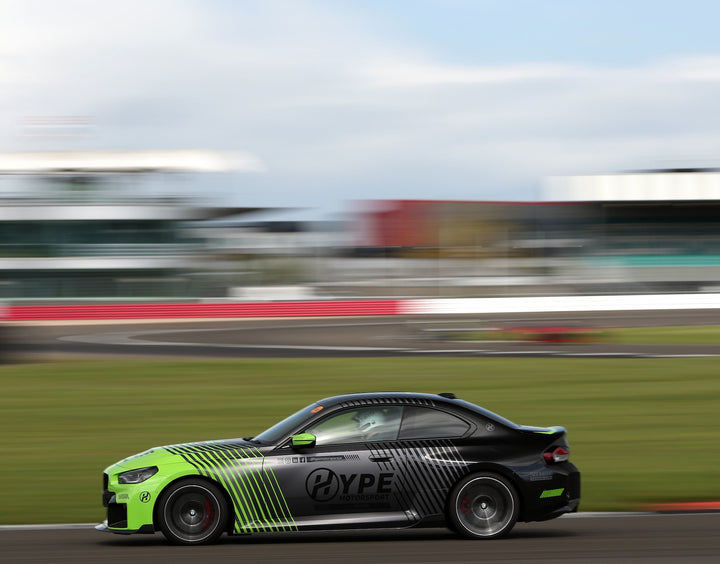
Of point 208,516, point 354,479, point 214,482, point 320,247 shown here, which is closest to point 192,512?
point 208,516

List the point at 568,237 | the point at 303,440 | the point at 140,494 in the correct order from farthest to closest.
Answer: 1. the point at 568,237
2. the point at 303,440
3. the point at 140,494

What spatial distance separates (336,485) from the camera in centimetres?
726

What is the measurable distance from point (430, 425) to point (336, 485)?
2.80ft

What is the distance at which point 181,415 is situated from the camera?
609 inches

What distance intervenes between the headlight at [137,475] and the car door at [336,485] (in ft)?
2.75

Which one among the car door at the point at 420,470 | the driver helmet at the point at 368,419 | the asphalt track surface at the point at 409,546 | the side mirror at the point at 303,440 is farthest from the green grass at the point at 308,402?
the driver helmet at the point at 368,419

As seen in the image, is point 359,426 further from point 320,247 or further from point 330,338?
point 320,247

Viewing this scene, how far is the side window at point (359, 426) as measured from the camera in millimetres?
7410

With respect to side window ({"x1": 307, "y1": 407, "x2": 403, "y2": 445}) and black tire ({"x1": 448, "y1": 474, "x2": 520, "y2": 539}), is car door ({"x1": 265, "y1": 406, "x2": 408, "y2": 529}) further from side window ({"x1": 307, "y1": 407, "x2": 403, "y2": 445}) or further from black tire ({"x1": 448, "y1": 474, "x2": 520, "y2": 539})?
black tire ({"x1": 448, "y1": 474, "x2": 520, "y2": 539})

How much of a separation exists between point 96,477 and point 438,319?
1063 inches

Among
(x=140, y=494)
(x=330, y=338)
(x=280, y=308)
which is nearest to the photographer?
(x=140, y=494)

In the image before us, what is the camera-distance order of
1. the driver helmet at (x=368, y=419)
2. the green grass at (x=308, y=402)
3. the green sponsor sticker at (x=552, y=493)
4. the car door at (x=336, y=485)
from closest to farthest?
the car door at (x=336, y=485) < the green sponsor sticker at (x=552, y=493) < the driver helmet at (x=368, y=419) < the green grass at (x=308, y=402)

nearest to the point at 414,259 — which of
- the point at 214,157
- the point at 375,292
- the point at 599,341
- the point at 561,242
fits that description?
the point at 375,292

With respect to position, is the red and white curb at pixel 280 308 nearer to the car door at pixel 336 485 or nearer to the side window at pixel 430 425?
the side window at pixel 430 425
